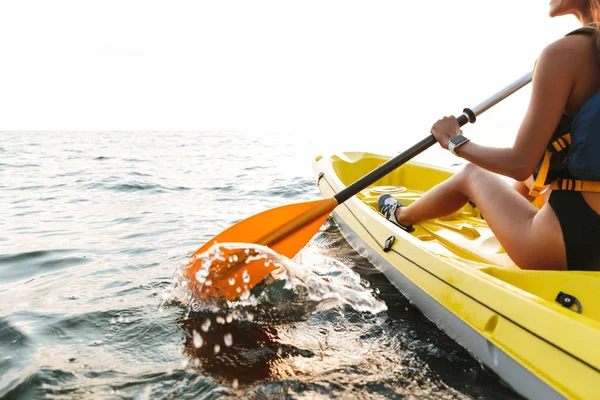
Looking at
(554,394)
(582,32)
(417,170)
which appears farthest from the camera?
(417,170)

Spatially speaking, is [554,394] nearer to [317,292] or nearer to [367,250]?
[317,292]

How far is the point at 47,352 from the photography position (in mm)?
2271

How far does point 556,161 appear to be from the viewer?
1.95 metres

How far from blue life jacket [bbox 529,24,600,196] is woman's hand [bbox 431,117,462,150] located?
1.77ft

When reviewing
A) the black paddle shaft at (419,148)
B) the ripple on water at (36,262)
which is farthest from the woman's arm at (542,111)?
the ripple on water at (36,262)

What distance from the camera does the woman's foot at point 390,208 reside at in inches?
130

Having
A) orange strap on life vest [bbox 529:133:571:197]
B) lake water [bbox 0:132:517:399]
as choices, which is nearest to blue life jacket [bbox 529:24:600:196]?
orange strap on life vest [bbox 529:133:571:197]

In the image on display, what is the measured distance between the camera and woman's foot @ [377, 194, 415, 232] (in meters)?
3.29

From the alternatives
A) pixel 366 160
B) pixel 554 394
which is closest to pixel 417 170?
pixel 366 160

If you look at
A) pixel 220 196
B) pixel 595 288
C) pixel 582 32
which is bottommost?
pixel 220 196

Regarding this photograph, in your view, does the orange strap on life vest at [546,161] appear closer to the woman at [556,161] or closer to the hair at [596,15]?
the woman at [556,161]

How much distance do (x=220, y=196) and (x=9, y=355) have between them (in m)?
5.26

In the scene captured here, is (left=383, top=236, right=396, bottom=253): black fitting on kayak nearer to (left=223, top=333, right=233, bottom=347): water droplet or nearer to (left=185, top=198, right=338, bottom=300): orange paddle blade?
(left=185, top=198, right=338, bottom=300): orange paddle blade

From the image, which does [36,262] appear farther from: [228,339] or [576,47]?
[576,47]
